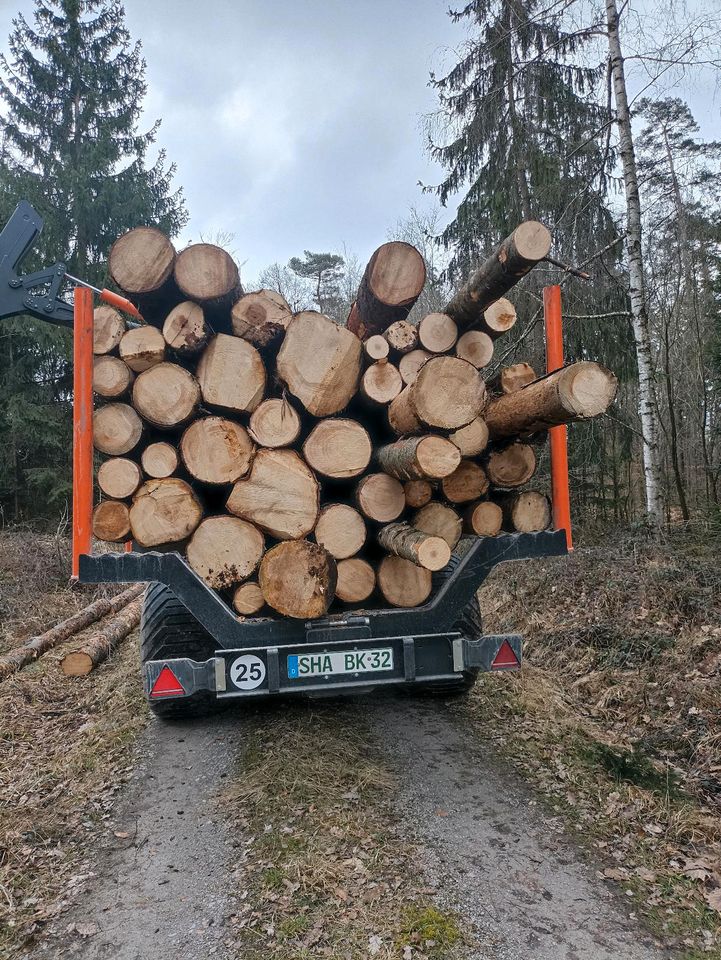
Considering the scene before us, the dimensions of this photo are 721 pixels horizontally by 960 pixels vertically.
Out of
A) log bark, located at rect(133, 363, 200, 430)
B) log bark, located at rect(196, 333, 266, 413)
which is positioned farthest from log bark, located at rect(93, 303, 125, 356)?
log bark, located at rect(196, 333, 266, 413)

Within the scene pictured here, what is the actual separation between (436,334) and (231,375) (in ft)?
4.25

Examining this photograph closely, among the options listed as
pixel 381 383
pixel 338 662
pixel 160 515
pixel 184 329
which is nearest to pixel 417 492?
pixel 381 383

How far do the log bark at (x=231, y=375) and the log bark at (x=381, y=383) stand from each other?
0.63 meters

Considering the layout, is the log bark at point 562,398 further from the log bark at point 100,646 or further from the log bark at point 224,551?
the log bark at point 100,646

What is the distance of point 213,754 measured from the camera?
Result: 4.02 meters

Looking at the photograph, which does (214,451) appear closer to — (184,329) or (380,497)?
(184,329)

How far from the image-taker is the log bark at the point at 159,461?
3490 millimetres

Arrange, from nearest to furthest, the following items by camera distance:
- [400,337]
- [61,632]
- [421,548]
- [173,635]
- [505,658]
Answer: [421,548] < [505,658] < [400,337] < [173,635] < [61,632]

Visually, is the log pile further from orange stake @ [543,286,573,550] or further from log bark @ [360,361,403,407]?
orange stake @ [543,286,573,550]

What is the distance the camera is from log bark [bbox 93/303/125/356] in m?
3.52

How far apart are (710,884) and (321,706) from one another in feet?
8.96

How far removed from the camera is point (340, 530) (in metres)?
3.55

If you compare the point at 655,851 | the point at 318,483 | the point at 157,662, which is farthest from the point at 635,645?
the point at 157,662

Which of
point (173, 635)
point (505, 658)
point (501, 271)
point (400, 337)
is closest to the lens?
point (501, 271)
